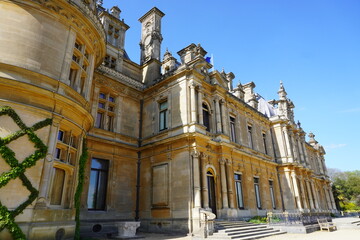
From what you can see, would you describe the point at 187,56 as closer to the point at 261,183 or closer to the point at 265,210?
the point at 261,183

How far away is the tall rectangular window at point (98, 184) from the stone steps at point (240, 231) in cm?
661

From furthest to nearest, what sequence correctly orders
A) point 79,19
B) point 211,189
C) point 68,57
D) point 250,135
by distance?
point 250,135
point 211,189
point 79,19
point 68,57

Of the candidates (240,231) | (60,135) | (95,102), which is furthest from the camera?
(95,102)

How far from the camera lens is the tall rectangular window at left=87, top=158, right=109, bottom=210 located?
13625 mm

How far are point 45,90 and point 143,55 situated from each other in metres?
12.6

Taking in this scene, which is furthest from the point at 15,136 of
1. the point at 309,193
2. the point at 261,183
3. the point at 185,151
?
the point at 309,193

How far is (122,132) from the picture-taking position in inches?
635

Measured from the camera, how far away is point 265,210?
19.8 meters

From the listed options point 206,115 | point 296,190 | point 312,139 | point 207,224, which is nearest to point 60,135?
point 207,224

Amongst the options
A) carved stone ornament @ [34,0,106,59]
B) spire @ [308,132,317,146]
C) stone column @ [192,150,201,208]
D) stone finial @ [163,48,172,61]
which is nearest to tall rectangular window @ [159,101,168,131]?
stone column @ [192,150,201,208]

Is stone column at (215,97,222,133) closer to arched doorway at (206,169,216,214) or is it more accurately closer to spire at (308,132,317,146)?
arched doorway at (206,169,216,214)

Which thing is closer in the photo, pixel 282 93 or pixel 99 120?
pixel 99 120

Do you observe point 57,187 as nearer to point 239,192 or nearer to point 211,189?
point 211,189

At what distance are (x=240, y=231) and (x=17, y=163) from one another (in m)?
10.5
